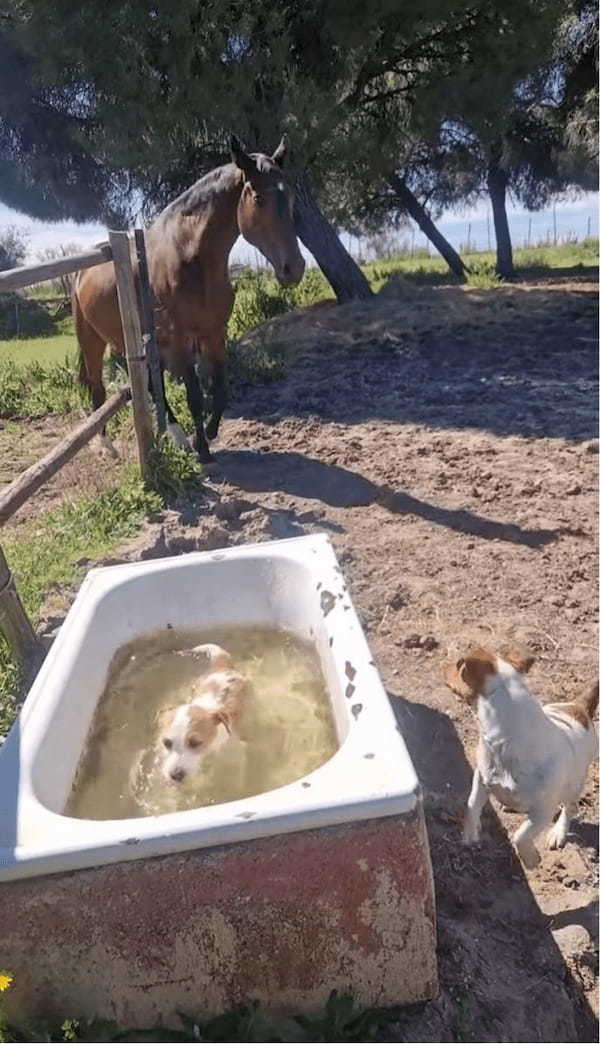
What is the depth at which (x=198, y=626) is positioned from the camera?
2.99 m

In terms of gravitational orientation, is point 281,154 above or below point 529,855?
above

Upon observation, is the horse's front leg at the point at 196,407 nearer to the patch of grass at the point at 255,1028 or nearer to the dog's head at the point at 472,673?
the dog's head at the point at 472,673

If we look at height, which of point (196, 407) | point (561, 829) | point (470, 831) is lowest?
point (561, 829)

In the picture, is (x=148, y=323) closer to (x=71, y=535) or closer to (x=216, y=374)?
(x=216, y=374)

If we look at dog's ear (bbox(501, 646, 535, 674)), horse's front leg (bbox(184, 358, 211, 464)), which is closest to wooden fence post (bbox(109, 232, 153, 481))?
horse's front leg (bbox(184, 358, 211, 464))

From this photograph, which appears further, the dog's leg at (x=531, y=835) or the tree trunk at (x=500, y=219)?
the tree trunk at (x=500, y=219)

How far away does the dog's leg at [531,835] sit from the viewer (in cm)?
217

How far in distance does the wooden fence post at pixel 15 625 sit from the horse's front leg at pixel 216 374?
3.05 metres

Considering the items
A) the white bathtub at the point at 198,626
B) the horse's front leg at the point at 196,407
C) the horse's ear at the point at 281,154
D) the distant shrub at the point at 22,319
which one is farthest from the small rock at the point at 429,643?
the distant shrub at the point at 22,319

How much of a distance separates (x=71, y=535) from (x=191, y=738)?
261cm

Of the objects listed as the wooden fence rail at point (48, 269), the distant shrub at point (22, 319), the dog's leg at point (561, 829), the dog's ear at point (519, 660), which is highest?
the wooden fence rail at point (48, 269)

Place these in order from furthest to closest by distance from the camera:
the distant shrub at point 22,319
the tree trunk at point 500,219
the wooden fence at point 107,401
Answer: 1. the tree trunk at point 500,219
2. the distant shrub at point 22,319
3. the wooden fence at point 107,401

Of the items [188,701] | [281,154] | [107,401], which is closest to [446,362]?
[281,154]

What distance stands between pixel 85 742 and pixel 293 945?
951 millimetres
